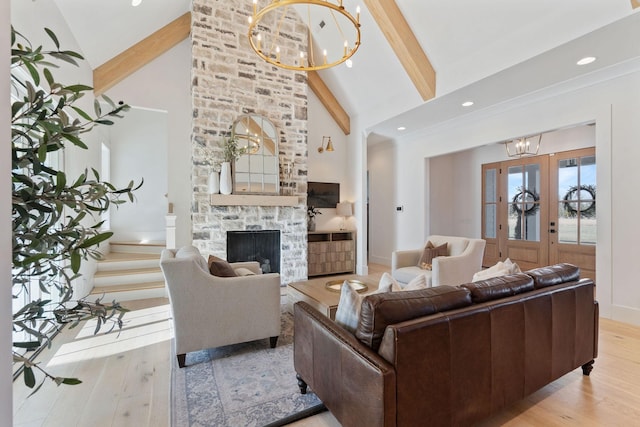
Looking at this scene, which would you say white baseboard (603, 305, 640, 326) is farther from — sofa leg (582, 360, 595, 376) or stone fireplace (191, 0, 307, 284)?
stone fireplace (191, 0, 307, 284)

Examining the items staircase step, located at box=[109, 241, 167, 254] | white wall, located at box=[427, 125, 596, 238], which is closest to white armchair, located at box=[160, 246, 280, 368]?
staircase step, located at box=[109, 241, 167, 254]

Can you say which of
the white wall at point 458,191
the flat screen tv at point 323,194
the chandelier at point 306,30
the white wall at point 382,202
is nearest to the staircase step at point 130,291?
the flat screen tv at point 323,194

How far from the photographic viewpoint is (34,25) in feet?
8.13

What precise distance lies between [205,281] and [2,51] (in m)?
1.87

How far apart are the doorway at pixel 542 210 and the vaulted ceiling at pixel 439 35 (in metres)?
2.10

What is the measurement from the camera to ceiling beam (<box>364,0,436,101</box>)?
380 cm

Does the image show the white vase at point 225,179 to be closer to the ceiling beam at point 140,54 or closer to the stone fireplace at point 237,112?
the stone fireplace at point 237,112

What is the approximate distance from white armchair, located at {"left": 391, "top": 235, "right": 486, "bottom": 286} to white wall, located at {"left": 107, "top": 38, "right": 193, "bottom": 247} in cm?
332

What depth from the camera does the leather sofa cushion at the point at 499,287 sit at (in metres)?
1.68

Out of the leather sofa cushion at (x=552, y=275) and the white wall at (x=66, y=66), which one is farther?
the white wall at (x=66, y=66)

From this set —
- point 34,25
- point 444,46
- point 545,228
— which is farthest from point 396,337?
point 545,228

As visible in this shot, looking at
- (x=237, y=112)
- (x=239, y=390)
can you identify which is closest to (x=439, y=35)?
(x=237, y=112)

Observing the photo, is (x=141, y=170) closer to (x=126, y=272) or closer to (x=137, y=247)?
(x=137, y=247)

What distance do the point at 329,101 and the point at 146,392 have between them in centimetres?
542
